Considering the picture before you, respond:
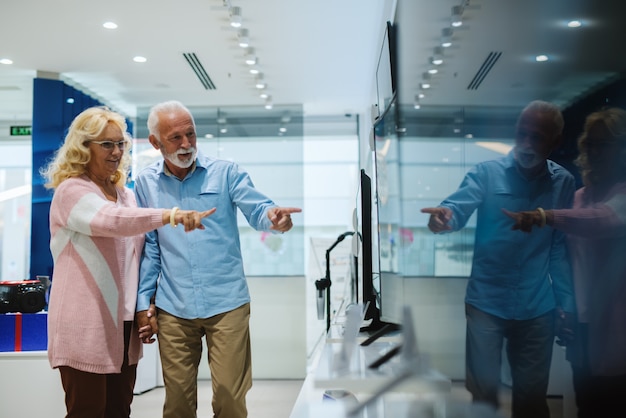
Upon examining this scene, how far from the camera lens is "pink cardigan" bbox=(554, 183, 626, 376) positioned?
0.36m

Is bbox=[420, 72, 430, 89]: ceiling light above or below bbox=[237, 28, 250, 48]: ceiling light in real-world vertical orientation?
below

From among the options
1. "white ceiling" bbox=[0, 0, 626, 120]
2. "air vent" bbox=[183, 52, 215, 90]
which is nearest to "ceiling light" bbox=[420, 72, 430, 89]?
"white ceiling" bbox=[0, 0, 626, 120]

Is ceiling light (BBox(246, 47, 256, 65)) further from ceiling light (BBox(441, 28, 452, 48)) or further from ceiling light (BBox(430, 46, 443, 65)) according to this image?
ceiling light (BBox(441, 28, 452, 48))

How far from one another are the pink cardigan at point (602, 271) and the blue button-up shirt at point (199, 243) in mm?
1667

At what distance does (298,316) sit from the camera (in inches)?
251

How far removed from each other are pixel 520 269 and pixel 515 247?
20 mm

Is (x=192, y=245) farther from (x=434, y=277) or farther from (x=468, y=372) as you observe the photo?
(x=468, y=372)

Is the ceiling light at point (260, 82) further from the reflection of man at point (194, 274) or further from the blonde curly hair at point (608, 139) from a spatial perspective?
the blonde curly hair at point (608, 139)

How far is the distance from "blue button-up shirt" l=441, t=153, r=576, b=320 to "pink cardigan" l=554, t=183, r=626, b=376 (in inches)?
0.5

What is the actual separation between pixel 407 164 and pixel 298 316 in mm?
5168

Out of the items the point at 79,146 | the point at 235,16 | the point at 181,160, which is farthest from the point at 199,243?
the point at 235,16

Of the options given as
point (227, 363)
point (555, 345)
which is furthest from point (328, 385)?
point (227, 363)

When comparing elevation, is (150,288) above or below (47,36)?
below

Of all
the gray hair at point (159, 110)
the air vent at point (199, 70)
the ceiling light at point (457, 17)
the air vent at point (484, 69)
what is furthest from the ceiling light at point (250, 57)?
the air vent at point (484, 69)
